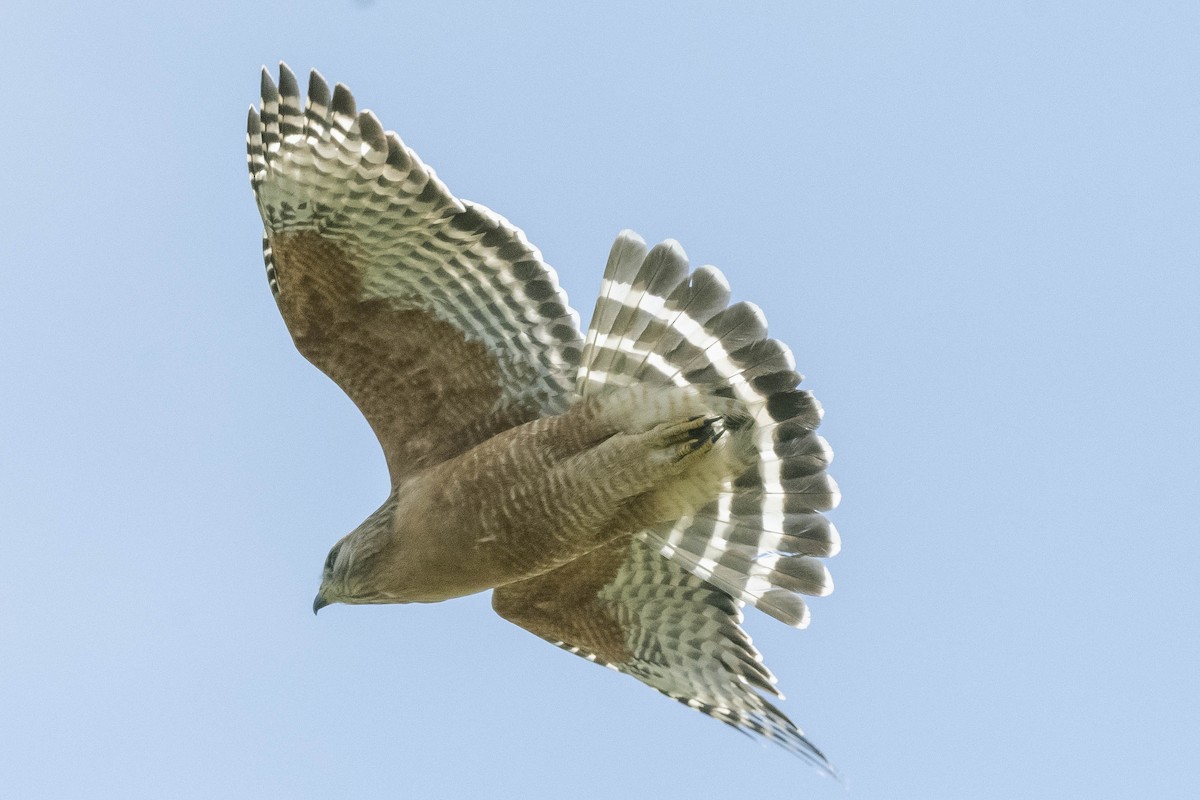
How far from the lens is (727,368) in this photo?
859 cm

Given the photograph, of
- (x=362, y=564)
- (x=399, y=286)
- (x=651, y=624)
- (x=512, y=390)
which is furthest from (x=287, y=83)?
(x=651, y=624)

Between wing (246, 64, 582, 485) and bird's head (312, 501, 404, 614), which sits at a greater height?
wing (246, 64, 582, 485)

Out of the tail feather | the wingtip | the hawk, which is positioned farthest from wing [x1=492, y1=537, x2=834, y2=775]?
the wingtip

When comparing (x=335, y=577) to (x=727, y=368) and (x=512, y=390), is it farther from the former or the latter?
(x=727, y=368)

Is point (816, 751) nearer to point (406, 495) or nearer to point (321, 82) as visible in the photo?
point (406, 495)

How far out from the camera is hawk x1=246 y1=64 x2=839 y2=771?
8.64 metres

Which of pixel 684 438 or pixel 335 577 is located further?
pixel 335 577

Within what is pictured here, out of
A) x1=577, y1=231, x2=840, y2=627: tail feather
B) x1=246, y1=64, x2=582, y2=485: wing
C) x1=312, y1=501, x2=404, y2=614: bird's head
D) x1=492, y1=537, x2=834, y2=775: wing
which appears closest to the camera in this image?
x1=577, y1=231, x2=840, y2=627: tail feather

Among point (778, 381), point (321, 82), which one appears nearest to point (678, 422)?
point (778, 381)

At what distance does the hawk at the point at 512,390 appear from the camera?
28.3ft

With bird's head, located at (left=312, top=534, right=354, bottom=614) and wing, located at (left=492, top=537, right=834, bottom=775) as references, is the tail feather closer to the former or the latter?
wing, located at (left=492, top=537, right=834, bottom=775)

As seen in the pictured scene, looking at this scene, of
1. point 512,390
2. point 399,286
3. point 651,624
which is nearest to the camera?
point 399,286

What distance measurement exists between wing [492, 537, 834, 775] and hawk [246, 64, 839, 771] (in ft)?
0.71

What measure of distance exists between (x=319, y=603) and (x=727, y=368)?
252 cm
